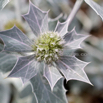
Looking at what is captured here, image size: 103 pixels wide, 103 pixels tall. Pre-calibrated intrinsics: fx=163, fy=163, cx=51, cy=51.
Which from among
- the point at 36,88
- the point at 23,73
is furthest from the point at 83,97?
the point at 23,73

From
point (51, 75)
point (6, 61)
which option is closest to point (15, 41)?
point (6, 61)

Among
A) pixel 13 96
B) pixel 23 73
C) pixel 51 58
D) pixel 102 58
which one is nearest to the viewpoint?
pixel 23 73

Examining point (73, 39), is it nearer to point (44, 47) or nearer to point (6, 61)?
point (44, 47)

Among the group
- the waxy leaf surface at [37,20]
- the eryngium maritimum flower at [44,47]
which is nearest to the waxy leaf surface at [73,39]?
the eryngium maritimum flower at [44,47]

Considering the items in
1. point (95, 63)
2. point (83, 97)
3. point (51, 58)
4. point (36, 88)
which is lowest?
point (83, 97)

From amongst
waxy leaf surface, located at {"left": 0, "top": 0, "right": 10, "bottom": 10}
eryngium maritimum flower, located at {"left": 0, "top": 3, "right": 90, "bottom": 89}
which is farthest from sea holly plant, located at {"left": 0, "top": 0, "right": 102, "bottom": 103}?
waxy leaf surface, located at {"left": 0, "top": 0, "right": 10, "bottom": 10}

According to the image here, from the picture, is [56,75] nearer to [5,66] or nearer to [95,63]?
[5,66]
